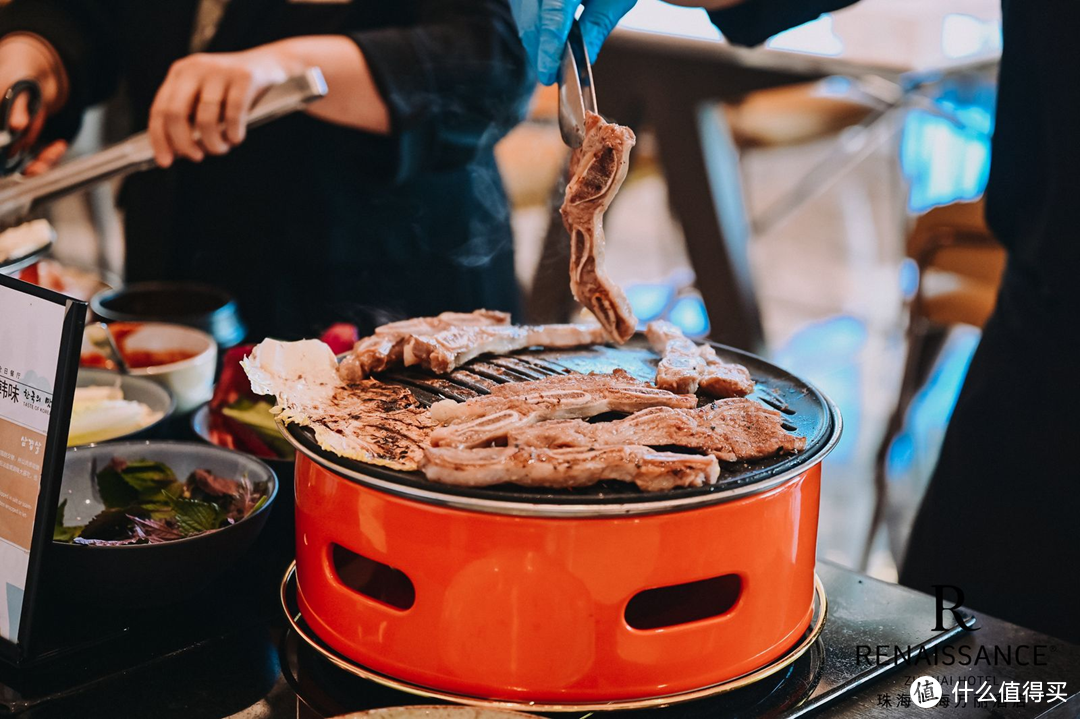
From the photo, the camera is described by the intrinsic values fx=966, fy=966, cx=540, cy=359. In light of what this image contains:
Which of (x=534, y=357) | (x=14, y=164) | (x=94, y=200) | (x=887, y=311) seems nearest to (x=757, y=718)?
(x=534, y=357)

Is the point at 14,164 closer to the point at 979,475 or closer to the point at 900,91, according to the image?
the point at 979,475

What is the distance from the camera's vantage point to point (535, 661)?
1.14 meters

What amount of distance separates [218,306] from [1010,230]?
180 centimetres

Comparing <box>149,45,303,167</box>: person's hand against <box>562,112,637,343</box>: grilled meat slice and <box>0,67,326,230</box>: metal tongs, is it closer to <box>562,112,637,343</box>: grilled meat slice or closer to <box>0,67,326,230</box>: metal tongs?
<box>0,67,326,230</box>: metal tongs

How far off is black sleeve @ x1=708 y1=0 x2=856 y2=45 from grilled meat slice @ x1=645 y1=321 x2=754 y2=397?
29.5 inches

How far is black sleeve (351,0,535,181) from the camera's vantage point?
2.25 metres

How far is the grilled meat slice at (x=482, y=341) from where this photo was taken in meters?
1.47

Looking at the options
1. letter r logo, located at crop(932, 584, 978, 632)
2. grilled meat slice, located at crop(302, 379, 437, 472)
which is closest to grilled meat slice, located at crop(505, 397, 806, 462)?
grilled meat slice, located at crop(302, 379, 437, 472)

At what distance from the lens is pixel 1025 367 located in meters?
1.87

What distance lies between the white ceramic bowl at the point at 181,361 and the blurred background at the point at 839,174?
2.95 feet

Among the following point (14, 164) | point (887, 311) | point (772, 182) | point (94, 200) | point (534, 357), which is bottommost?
point (887, 311)

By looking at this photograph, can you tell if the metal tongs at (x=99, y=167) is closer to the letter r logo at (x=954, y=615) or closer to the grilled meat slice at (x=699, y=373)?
the grilled meat slice at (x=699, y=373)

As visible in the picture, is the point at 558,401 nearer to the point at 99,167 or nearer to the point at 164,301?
the point at 99,167

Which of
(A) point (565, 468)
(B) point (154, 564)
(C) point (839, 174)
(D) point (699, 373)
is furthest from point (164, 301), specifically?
(C) point (839, 174)
